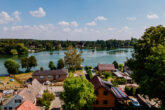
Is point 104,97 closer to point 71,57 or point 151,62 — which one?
point 151,62

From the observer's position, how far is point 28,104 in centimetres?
1827

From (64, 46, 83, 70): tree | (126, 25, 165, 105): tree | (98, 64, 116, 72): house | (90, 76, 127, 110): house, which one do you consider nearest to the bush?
(90, 76, 127, 110): house

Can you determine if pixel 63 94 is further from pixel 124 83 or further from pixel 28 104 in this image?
pixel 124 83

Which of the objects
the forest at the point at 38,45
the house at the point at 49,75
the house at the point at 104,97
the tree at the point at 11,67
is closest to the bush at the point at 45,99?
the house at the point at 104,97

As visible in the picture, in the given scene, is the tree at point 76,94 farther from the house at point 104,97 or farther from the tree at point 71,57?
the tree at point 71,57

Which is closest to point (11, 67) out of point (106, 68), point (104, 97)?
point (106, 68)

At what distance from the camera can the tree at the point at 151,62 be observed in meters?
12.3

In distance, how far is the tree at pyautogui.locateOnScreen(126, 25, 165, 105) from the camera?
40.4 feet

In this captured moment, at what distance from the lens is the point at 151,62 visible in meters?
14.2

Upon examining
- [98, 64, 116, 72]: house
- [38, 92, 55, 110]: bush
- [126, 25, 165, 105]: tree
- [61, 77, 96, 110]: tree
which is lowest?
[38, 92, 55, 110]: bush

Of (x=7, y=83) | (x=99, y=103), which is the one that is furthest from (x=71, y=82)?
(x=7, y=83)

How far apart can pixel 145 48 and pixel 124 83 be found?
836 inches

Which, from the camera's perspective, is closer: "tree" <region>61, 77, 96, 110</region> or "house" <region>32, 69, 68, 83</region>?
"tree" <region>61, 77, 96, 110</region>

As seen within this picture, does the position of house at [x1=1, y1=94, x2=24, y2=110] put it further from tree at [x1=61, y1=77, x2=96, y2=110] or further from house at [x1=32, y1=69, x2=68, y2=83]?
house at [x1=32, y1=69, x2=68, y2=83]
